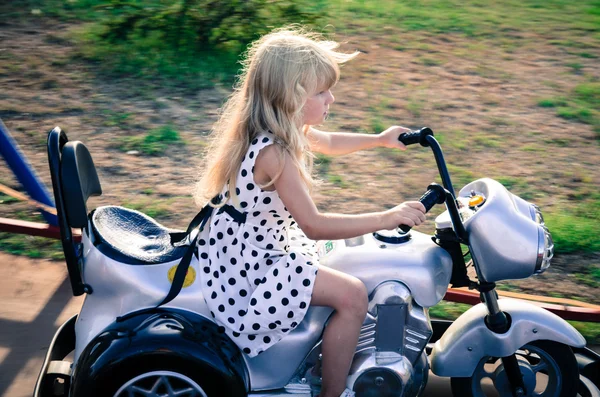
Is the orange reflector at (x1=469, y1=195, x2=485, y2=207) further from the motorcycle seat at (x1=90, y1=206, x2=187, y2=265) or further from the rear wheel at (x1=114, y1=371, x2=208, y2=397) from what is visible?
the rear wheel at (x1=114, y1=371, x2=208, y2=397)

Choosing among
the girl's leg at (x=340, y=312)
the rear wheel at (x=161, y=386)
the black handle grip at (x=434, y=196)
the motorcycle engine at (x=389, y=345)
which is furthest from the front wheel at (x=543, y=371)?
the rear wheel at (x=161, y=386)

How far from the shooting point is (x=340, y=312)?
2623 mm

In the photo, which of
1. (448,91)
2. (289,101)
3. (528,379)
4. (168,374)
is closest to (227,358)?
(168,374)

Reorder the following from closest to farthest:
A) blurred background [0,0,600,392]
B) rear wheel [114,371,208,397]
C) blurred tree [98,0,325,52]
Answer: rear wheel [114,371,208,397], blurred background [0,0,600,392], blurred tree [98,0,325,52]

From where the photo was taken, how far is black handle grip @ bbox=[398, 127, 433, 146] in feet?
9.06

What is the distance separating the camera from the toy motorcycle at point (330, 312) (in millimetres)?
2584

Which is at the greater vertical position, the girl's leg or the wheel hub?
the girl's leg

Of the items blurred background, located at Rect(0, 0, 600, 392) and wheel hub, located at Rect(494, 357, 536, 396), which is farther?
blurred background, located at Rect(0, 0, 600, 392)

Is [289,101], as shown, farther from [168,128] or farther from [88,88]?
[88,88]

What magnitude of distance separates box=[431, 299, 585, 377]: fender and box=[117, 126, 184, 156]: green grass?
2.98 m

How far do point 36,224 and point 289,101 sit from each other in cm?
220

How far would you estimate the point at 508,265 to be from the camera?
101 inches

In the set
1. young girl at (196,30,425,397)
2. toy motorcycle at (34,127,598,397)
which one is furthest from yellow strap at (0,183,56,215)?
young girl at (196,30,425,397)

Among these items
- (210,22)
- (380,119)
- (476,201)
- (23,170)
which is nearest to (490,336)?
(476,201)
